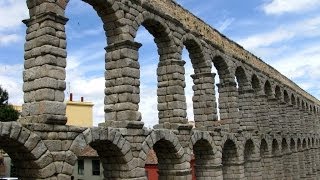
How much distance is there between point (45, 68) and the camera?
1120 cm

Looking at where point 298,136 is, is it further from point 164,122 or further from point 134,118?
point 134,118

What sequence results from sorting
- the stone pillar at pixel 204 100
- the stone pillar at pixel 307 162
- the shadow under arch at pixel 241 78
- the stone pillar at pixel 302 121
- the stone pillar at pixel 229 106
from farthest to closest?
the stone pillar at pixel 302 121 → the stone pillar at pixel 307 162 → the shadow under arch at pixel 241 78 → the stone pillar at pixel 229 106 → the stone pillar at pixel 204 100

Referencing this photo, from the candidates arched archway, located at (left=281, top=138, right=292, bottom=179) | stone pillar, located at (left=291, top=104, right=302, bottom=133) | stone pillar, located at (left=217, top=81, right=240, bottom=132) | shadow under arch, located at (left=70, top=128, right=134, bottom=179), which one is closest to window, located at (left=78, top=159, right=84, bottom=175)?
stone pillar, located at (left=217, top=81, right=240, bottom=132)

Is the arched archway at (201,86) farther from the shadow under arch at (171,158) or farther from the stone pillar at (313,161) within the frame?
the stone pillar at (313,161)

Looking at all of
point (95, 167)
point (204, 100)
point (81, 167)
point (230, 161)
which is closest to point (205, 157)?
point (204, 100)

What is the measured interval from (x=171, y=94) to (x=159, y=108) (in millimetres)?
783

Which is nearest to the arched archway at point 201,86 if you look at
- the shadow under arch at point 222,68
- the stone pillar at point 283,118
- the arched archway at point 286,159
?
the shadow under arch at point 222,68

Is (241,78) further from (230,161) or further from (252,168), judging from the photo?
(230,161)

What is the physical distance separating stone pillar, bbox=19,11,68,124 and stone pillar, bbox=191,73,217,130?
9.35 metres

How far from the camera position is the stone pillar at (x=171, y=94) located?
16.5 m

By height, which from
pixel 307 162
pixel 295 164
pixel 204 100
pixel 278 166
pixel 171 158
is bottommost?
pixel 307 162

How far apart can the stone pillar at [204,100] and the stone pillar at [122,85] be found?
599 centimetres

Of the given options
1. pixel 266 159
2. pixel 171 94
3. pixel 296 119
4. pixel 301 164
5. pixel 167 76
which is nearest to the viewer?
pixel 171 94

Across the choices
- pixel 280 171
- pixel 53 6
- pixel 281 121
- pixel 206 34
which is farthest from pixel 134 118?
pixel 281 121
